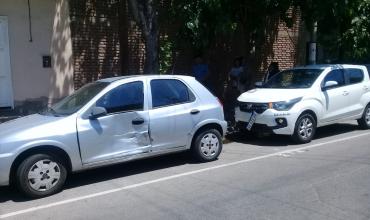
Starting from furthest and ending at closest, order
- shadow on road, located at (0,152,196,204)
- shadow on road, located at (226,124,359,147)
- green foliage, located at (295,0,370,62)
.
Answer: green foliage, located at (295,0,370,62) < shadow on road, located at (226,124,359,147) < shadow on road, located at (0,152,196,204)

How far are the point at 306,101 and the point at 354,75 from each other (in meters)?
2.18

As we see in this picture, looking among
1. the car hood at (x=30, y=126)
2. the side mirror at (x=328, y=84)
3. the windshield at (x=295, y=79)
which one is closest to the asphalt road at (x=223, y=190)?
the car hood at (x=30, y=126)

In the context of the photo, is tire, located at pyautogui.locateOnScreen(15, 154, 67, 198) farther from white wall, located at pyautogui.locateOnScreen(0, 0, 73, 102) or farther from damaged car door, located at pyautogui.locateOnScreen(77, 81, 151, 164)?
white wall, located at pyautogui.locateOnScreen(0, 0, 73, 102)

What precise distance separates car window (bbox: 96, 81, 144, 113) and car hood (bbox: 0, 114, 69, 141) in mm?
728

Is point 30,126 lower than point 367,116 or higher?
higher

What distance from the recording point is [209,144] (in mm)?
8297

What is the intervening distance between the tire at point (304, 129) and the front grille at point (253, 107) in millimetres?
737

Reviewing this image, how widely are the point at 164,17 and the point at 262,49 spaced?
5395mm

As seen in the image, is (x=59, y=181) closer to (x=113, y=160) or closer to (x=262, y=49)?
(x=113, y=160)

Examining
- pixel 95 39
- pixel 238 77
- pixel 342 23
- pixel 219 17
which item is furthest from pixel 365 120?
pixel 95 39

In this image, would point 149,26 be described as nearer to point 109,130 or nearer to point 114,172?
point 114,172

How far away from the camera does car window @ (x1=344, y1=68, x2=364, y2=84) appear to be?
11234 millimetres

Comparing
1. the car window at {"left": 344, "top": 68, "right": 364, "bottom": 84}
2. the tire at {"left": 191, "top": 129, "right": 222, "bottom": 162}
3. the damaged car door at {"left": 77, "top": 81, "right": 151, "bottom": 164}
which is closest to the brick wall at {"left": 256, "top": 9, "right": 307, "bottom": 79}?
the car window at {"left": 344, "top": 68, "right": 364, "bottom": 84}

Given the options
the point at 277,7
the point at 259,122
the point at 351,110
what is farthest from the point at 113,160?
the point at 277,7
